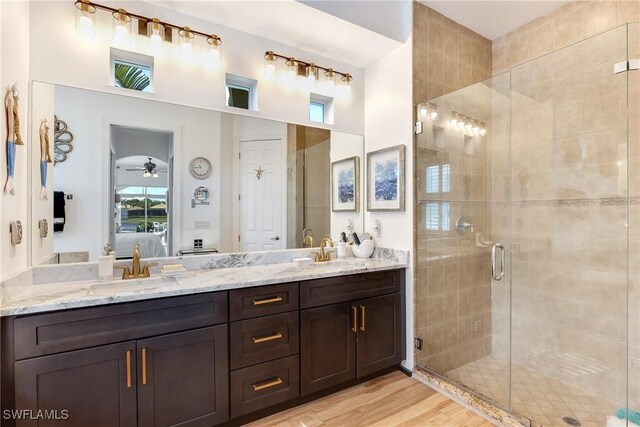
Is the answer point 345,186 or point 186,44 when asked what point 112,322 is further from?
point 345,186

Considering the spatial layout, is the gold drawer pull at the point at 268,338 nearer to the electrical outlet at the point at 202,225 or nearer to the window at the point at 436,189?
the electrical outlet at the point at 202,225

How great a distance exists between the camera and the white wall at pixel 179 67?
178 centimetres

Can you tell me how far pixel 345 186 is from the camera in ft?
9.46

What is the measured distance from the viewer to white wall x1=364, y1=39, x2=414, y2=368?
2467 mm

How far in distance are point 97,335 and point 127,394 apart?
334 mm

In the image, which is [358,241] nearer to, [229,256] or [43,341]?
[229,256]

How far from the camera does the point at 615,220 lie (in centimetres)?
206

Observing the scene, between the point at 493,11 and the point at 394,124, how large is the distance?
128cm

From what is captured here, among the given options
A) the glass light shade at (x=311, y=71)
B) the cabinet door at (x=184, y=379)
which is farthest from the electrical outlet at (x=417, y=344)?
the glass light shade at (x=311, y=71)

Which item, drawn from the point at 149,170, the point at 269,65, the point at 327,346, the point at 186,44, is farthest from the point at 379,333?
the point at 186,44

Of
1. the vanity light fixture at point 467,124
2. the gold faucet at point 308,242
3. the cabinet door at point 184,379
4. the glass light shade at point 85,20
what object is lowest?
the cabinet door at point 184,379

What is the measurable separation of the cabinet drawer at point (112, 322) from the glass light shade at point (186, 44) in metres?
1.68

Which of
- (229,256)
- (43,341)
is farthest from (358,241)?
(43,341)

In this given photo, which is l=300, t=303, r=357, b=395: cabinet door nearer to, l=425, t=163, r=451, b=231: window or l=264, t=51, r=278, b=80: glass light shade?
l=425, t=163, r=451, b=231: window
